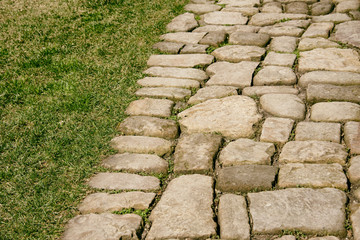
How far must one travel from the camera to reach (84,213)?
2271mm

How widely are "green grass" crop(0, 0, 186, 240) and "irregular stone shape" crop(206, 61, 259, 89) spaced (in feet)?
2.30

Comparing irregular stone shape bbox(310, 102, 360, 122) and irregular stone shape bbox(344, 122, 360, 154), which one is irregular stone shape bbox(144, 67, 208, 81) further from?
irregular stone shape bbox(344, 122, 360, 154)

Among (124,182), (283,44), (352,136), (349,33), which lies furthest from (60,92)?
(349,33)

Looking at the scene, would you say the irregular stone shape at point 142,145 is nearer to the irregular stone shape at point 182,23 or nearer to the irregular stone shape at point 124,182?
the irregular stone shape at point 124,182

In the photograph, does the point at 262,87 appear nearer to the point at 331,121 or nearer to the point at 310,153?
the point at 331,121

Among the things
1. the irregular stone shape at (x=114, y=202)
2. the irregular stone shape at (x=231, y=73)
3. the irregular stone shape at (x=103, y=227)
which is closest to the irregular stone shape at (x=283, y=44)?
the irregular stone shape at (x=231, y=73)

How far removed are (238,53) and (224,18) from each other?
42.1 inches

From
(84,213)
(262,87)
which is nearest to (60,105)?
(84,213)

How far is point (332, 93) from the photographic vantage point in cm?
313

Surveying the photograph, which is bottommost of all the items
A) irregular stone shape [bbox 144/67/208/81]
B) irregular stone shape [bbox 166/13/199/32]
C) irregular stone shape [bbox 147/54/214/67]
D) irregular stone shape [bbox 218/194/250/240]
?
irregular stone shape [bbox 218/194/250/240]

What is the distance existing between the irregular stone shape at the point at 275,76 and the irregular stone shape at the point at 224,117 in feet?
1.14

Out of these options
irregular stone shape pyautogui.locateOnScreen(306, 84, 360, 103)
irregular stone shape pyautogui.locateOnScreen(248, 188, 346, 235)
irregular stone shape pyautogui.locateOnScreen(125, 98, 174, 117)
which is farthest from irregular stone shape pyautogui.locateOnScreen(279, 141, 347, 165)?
irregular stone shape pyautogui.locateOnScreen(125, 98, 174, 117)

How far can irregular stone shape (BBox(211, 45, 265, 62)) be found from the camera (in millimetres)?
3877

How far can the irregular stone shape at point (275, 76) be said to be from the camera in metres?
3.40
